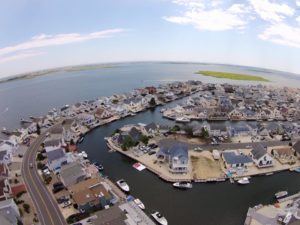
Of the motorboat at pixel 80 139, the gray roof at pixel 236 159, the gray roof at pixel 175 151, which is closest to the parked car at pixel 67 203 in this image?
the gray roof at pixel 175 151

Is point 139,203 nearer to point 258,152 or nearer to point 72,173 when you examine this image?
point 72,173

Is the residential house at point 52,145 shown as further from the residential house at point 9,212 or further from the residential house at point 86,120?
the residential house at point 9,212

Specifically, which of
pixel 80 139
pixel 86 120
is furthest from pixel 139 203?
pixel 86 120

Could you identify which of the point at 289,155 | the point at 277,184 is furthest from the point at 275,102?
the point at 277,184

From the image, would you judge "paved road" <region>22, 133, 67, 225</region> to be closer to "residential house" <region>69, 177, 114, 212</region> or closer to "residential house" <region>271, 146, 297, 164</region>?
"residential house" <region>69, 177, 114, 212</region>

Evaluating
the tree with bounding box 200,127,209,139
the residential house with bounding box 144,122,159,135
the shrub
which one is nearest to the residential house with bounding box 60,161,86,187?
the shrub

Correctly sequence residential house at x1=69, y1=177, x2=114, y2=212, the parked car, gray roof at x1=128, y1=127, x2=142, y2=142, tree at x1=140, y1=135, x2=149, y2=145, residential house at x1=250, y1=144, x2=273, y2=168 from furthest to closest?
1. gray roof at x1=128, y1=127, x2=142, y2=142
2. tree at x1=140, y1=135, x2=149, y2=145
3. residential house at x1=250, y1=144, x2=273, y2=168
4. the parked car
5. residential house at x1=69, y1=177, x2=114, y2=212

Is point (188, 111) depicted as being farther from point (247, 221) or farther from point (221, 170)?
point (247, 221)
